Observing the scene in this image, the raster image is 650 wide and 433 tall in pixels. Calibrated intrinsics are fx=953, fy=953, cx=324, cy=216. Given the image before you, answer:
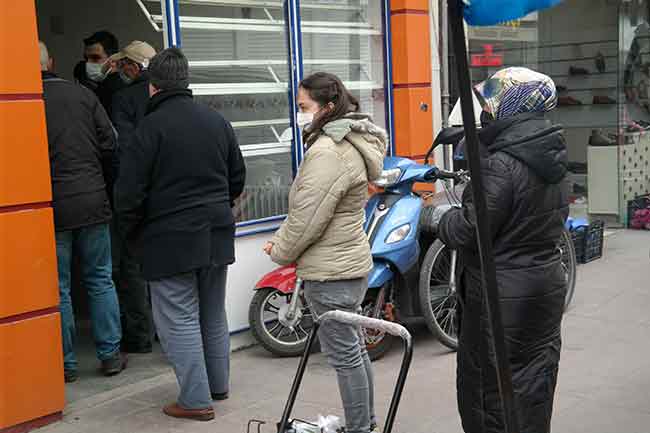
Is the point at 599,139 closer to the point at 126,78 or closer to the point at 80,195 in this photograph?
the point at 126,78

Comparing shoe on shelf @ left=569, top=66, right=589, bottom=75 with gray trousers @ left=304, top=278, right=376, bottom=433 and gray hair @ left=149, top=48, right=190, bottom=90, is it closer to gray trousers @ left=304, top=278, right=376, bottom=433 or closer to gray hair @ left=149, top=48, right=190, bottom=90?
gray hair @ left=149, top=48, right=190, bottom=90

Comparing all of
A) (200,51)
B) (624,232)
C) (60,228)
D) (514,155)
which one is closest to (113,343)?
(60,228)

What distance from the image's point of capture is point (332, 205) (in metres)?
4.34

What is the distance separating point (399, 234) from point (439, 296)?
0.53 meters

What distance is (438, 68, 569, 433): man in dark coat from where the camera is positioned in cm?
352

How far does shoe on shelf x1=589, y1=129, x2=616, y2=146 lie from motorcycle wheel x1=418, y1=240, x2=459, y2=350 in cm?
514

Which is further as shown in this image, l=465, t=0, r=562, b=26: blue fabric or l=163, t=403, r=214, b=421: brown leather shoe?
l=163, t=403, r=214, b=421: brown leather shoe

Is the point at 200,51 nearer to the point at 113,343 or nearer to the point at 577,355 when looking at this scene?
the point at 113,343

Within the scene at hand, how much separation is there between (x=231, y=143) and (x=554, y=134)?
2165mm

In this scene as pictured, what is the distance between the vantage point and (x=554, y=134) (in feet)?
11.7

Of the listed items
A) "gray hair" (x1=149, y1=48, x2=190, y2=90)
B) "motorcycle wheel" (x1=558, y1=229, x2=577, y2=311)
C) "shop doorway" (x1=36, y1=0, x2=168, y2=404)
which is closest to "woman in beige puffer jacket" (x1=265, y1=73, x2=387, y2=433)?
"gray hair" (x1=149, y1=48, x2=190, y2=90)

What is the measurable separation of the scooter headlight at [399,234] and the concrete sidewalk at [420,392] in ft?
2.50

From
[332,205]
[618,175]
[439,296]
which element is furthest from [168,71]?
[618,175]

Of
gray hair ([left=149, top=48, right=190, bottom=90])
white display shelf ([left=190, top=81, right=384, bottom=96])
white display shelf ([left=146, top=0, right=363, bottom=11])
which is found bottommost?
white display shelf ([left=190, top=81, right=384, bottom=96])
